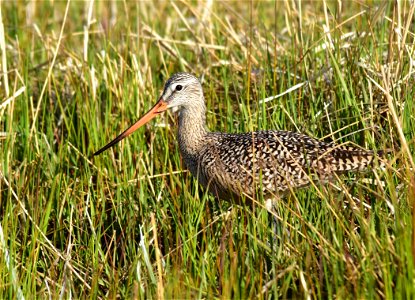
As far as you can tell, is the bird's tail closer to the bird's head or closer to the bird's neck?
the bird's neck

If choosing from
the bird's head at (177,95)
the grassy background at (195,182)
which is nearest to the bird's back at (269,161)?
the grassy background at (195,182)

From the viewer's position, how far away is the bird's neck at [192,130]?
245 inches

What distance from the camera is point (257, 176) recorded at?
5.68 meters

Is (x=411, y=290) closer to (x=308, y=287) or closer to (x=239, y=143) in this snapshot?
(x=308, y=287)

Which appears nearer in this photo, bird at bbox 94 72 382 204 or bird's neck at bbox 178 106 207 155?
bird at bbox 94 72 382 204

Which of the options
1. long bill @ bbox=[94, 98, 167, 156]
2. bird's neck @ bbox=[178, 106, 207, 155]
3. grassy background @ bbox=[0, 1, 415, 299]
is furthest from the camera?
bird's neck @ bbox=[178, 106, 207, 155]

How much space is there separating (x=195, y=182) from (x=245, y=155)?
0.47 metres

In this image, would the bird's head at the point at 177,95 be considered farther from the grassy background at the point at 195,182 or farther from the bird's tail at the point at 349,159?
the bird's tail at the point at 349,159

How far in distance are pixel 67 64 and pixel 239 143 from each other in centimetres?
245

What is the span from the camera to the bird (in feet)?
17.9

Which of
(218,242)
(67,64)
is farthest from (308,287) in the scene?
(67,64)

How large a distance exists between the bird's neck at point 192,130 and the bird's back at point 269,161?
0.18 meters

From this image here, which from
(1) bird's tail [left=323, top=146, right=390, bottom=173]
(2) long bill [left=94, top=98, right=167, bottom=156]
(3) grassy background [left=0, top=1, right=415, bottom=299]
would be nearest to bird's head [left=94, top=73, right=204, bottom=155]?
(2) long bill [left=94, top=98, right=167, bottom=156]

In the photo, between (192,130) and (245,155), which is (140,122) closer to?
(192,130)
